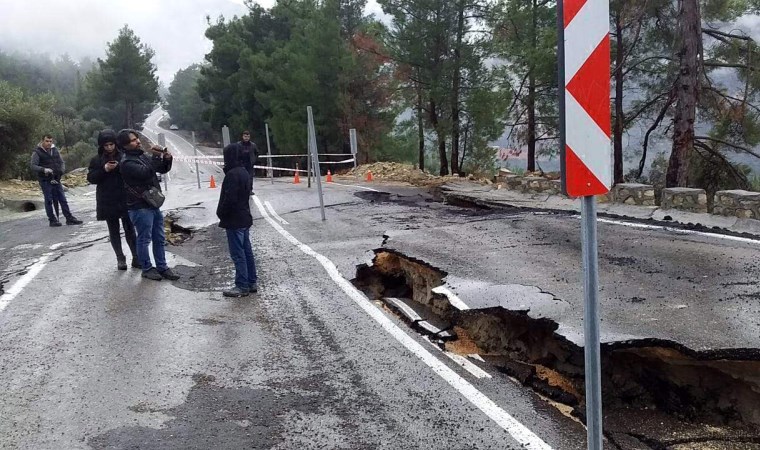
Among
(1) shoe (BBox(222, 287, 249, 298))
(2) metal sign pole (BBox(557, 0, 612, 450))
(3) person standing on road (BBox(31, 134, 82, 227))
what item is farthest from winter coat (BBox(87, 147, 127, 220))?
(2) metal sign pole (BBox(557, 0, 612, 450))

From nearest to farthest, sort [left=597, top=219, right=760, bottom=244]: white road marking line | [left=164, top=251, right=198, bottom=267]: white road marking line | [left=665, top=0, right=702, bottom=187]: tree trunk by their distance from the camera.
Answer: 1. [left=597, top=219, right=760, bottom=244]: white road marking line
2. [left=164, top=251, right=198, bottom=267]: white road marking line
3. [left=665, top=0, right=702, bottom=187]: tree trunk

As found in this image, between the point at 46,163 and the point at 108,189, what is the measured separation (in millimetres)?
5055

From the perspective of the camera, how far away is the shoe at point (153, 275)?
7168mm

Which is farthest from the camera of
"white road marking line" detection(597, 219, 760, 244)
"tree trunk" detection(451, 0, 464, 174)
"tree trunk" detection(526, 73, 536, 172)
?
"tree trunk" detection(451, 0, 464, 174)

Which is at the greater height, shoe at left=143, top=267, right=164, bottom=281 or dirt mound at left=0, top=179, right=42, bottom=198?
dirt mound at left=0, top=179, right=42, bottom=198

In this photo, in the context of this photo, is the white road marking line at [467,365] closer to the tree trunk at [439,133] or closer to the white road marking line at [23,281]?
the white road marking line at [23,281]

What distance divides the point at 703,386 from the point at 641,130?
61.7 ft

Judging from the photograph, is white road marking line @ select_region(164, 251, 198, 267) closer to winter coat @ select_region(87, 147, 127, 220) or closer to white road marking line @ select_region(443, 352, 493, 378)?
winter coat @ select_region(87, 147, 127, 220)

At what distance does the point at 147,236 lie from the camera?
743 cm

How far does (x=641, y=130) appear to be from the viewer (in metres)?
20.9

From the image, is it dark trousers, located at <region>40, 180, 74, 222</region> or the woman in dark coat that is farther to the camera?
dark trousers, located at <region>40, 180, 74, 222</region>

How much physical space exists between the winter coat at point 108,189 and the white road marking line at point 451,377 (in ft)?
9.29

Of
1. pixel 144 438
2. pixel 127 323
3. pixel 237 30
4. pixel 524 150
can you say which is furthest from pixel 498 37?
pixel 237 30

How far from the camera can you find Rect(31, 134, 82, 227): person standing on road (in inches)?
453
